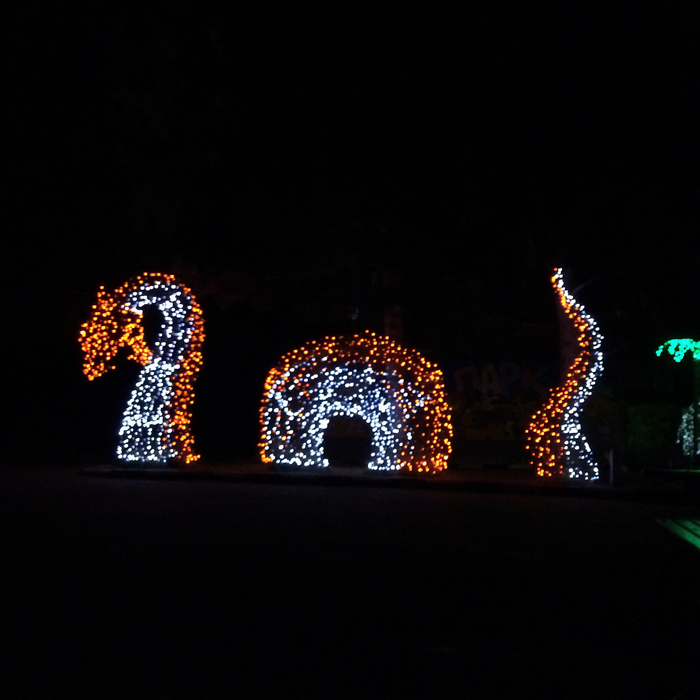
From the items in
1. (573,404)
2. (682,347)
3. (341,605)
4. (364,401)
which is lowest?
(341,605)

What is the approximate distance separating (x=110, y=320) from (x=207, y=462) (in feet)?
18.3

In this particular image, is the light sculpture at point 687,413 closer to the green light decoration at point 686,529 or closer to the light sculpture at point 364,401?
the light sculpture at point 364,401

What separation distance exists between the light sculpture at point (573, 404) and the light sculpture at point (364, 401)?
1999 millimetres

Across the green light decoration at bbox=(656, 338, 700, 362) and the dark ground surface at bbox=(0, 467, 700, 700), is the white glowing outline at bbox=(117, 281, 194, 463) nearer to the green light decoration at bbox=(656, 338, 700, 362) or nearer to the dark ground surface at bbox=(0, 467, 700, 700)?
the dark ground surface at bbox=(0, 467, 700, 700)

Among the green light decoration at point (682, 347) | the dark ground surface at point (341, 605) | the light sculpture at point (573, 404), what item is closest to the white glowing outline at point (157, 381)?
the light sculpture at point (573, 404)

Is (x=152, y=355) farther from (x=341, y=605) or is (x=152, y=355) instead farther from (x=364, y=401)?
(x=341, y=605)

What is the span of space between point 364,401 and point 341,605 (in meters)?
13.5

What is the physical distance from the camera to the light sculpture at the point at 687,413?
80.9 feet

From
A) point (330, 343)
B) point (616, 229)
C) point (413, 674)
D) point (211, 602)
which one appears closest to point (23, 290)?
point (330, 343)

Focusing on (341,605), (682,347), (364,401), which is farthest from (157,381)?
(341,605)

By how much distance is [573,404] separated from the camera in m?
21.9

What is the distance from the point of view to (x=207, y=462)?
1075 inches

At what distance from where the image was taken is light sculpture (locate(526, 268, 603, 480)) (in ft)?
71.9

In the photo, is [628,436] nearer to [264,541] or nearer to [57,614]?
[264,541]
